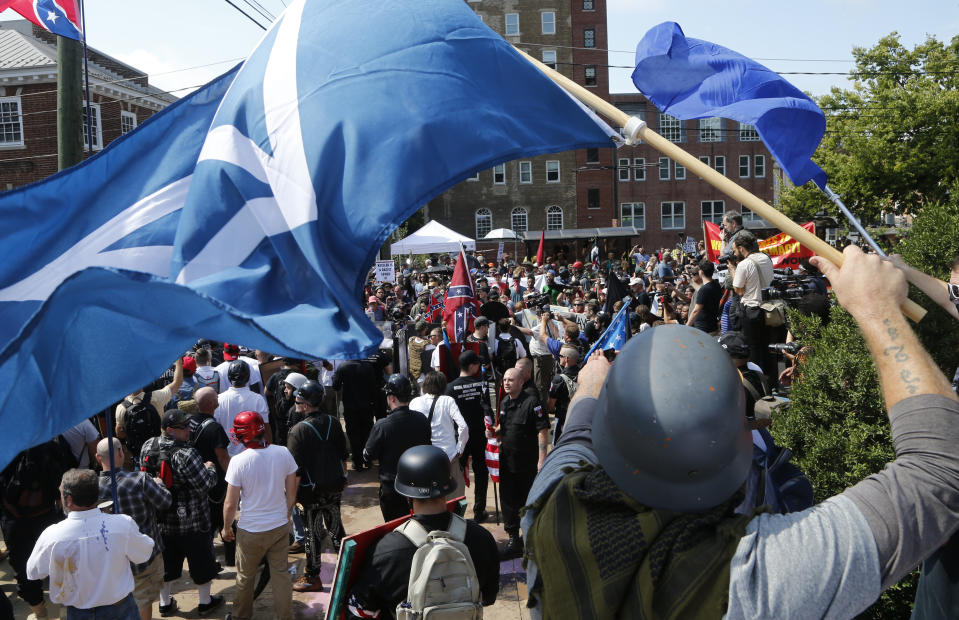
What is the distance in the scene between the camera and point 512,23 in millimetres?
59125

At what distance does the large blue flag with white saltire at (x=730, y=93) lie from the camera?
315 centimetres

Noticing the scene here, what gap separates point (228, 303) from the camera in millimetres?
2457

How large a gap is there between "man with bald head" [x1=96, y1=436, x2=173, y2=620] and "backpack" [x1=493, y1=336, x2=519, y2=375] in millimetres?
5551

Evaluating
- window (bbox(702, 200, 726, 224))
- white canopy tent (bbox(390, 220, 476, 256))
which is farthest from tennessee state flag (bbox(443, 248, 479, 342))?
window (bbox(702, 200, 726, 224))

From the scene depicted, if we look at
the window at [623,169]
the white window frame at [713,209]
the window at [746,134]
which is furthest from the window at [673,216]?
the window at [746,134]

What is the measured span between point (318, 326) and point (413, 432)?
4.45 meters

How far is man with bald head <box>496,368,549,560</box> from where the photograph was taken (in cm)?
764

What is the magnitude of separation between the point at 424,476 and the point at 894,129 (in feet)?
113

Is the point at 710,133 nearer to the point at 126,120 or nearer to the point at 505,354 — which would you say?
the point at 126,120

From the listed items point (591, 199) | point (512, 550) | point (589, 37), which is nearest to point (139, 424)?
point (512, 550)

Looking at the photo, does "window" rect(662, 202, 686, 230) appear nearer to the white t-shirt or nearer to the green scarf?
the white t-shirt

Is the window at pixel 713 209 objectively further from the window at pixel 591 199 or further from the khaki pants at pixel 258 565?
the khaki pants at pixel 258 565

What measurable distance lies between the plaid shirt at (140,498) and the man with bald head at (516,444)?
3.37 metres

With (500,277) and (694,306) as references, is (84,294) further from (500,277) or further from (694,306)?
(500,277)
